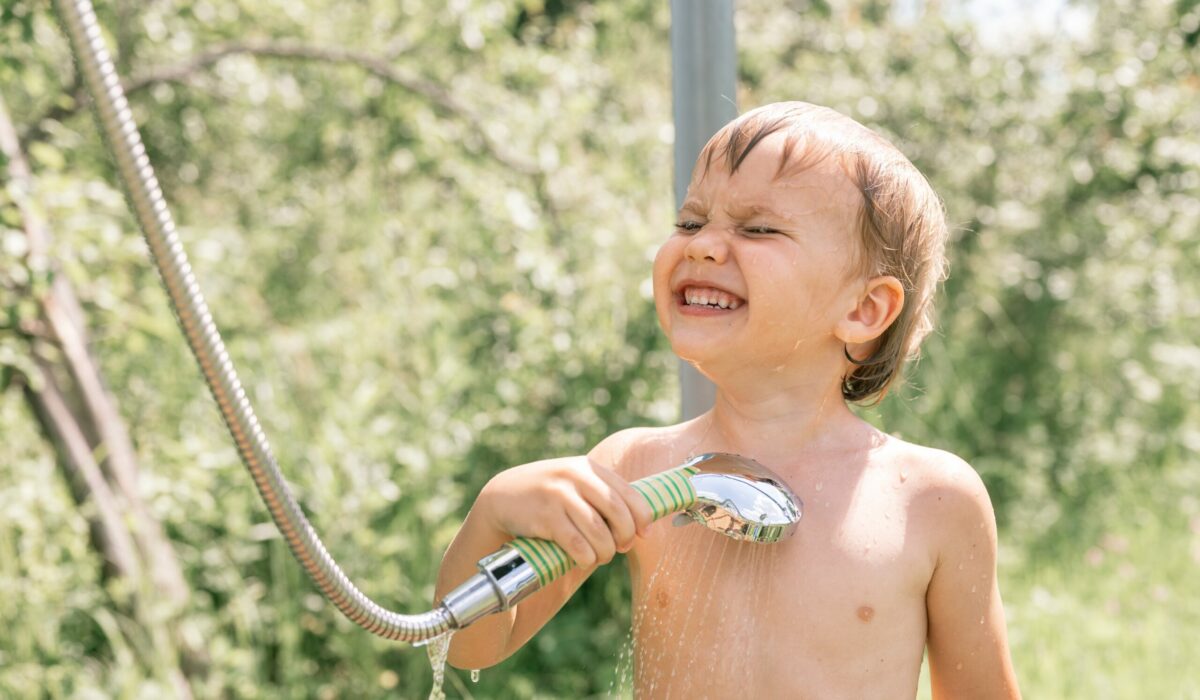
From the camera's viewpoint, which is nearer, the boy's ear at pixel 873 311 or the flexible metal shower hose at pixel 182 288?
the flexible metal shower hose at pixel 182 288

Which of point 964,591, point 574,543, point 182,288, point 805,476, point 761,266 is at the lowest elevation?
point 964,591

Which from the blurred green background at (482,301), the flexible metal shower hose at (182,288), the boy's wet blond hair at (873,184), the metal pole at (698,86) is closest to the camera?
the flexible metal shower hose at (182,288)

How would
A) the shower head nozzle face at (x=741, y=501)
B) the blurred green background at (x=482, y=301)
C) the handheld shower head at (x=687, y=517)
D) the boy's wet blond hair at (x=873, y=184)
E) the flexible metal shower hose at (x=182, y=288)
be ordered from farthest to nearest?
the blurred green background at (x=482, y=301)
the boy's wet blond hair at (x=873, y=184)
the shower head nozzle face at (x=741, y=501)
the handheld shower head at (x=687, y=517)
the flexible metal shower hose at (x=182, y=288)

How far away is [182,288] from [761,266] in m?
0.63

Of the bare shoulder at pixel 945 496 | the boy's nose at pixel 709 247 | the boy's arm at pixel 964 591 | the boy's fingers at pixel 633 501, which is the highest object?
the boy's nose at pixel 709 247

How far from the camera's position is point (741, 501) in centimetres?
110

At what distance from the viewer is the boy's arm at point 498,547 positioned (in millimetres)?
987

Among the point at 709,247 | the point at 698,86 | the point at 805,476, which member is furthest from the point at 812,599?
the point at 698,86

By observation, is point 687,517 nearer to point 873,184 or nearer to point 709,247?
point 709,247

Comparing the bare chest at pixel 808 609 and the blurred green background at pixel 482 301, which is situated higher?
the bare chest at pixel 808 609

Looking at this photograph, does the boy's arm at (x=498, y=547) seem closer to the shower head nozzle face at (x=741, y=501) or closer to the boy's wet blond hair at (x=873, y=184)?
the shower head nozzle face at (x=741, y=501)

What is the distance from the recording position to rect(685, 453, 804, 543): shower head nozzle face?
3.55ft

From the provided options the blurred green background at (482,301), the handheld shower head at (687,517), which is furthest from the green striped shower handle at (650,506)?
the blurred green background at (482,301)

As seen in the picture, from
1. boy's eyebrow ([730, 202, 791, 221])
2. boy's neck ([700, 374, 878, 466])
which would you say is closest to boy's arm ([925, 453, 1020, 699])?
boy's neck ([700, 374, 878, 466])
